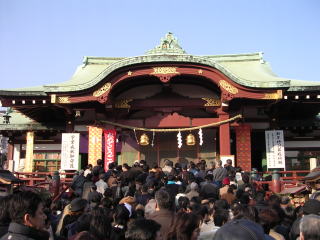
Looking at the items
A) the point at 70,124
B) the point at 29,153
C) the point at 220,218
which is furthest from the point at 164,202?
the point at 29,153

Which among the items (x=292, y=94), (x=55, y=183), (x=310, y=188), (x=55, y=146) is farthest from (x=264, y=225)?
(x=55, y=146)

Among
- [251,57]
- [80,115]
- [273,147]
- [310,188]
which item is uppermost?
[251,57]

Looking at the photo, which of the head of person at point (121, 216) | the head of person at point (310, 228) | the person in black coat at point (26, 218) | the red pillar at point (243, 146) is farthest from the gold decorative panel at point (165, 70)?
the person in black coat at point (26, 218)

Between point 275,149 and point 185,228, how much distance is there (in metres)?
11.6

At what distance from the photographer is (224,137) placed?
14.0m

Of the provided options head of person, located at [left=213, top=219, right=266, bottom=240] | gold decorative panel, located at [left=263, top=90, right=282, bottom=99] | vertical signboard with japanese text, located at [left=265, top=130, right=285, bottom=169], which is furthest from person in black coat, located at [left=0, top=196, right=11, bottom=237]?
vertical signboard with japanese text, located at [left=265, top=130, right=285, bottom=169]

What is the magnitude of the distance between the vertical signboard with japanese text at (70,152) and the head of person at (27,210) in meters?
11.7

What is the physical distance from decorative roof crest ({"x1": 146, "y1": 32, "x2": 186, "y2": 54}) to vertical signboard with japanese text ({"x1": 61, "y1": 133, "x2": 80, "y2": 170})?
474 centimetres

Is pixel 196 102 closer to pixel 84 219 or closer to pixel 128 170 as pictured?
pixel 128 170

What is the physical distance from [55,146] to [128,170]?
940 centimetres

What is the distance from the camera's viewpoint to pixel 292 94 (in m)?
13.8

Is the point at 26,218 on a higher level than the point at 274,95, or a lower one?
lower

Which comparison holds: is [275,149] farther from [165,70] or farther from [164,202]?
[164,202]

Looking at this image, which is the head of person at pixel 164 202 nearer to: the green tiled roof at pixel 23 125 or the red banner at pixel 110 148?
the red banner at pixel 110 148
